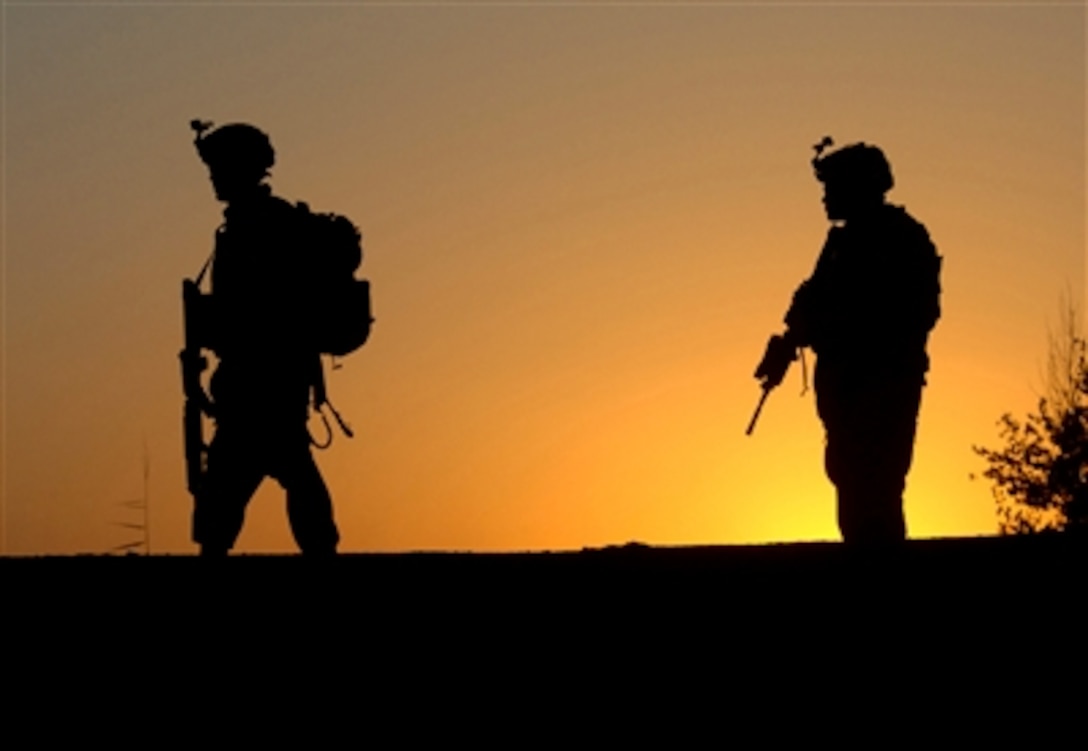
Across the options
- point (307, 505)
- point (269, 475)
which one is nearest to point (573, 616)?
point (307, 505)

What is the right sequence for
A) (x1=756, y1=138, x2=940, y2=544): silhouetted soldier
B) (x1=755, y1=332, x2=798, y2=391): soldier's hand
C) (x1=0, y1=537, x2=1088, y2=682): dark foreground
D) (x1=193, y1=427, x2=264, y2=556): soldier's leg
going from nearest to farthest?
(x1=0, y1=537, x2=1088, y2=682): dark foreground, (x1=193, y1=427, x2=264, y2=556): soldier's leg, (x1=756, y1=138, x2=940, y2=544): silhouetted soldier, (x1=755, y1=332, x2=798, y2=391): soldier's hand

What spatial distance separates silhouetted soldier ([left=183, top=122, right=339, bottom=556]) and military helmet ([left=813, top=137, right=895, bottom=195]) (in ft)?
8.97

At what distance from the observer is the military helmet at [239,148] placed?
1169 centimetres

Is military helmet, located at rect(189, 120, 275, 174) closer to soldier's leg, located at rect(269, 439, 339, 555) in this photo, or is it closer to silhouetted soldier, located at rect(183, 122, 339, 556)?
silhouetted soldier, located at rect(183, 122, 339, 556)

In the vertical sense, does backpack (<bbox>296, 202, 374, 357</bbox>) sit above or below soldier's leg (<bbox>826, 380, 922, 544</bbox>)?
above

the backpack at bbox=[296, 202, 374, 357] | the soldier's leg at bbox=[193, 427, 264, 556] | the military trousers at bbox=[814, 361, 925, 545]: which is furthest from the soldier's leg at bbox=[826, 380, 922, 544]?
the soldier's leg at bbox=[193, 427, 264, 556]

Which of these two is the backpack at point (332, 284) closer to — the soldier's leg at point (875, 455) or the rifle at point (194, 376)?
the rifle at point (194, 376)

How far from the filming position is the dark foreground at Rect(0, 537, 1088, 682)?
8.88 meters

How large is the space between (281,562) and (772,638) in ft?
13.7

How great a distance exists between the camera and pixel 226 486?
1182 centimetres

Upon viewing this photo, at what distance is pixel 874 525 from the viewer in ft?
41.0

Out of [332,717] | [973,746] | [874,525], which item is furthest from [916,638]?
[874,525]

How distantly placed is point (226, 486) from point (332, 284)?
1.09 m

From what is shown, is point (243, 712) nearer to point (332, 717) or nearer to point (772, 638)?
point (332, 717)
